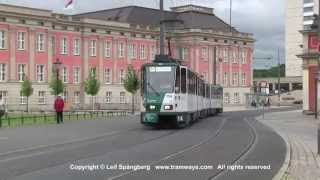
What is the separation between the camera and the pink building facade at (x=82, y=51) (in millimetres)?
92188

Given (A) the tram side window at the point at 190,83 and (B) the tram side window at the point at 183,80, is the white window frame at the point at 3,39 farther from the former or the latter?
(B) the tram side window at the point at 183,80

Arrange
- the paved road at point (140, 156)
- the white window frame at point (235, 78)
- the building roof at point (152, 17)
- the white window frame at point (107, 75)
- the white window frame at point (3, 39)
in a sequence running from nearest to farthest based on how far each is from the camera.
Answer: the paved road at point (140, 156) → the white window frame at point (3, 39) → the white window frame at point (107, 75) → the building roof at point (152, 17) → the white window frame at point (235, 78)

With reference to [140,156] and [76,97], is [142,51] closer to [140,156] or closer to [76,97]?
[76,97]

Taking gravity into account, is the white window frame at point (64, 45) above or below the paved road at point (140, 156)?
above

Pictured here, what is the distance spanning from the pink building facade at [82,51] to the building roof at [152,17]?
2455 millimetres

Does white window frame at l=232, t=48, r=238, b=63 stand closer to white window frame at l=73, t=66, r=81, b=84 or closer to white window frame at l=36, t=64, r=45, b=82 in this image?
white window frame at l=73, t=66, r=81, b=84

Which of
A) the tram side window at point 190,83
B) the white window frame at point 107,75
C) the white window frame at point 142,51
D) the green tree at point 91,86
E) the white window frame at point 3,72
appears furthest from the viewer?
the white window frame at point 142,51

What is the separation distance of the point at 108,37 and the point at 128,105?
37.5ft

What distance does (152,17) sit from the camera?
Result: 409 feet

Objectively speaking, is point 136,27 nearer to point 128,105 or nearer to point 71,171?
point 128,105

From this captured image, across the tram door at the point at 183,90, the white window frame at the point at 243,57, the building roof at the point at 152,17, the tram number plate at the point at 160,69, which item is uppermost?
the building roof at the point at 152,17

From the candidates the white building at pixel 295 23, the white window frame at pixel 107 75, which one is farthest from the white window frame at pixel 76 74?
the white building at pixel 295 23

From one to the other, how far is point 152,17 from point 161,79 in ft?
296

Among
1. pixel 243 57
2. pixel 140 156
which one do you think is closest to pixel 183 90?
pixel 140 156
